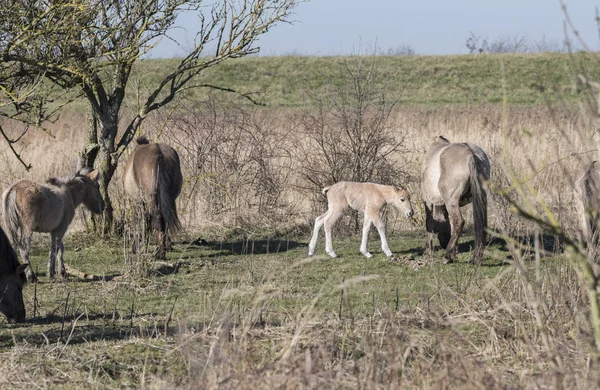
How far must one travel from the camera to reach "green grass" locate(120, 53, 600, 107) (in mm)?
44481

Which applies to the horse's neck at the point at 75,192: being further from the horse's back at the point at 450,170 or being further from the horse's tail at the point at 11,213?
the horse's back at the point at 450,170

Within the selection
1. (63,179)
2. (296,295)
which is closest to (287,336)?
(296,295)

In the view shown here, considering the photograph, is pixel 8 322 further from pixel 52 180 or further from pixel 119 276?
pixel 52 180

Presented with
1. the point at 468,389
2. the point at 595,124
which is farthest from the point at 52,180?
the point at 595,124

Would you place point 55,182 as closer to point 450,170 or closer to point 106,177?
point 106,177

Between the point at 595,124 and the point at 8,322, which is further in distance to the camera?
the point at 8,322

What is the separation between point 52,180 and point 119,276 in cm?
186

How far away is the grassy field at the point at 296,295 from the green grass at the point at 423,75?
18722 millimetres

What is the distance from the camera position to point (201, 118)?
1791 centimetres

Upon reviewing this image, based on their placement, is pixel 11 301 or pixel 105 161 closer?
pixel 11 301

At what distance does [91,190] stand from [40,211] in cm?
176

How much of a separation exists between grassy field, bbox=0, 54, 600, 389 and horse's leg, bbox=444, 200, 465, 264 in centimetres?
24

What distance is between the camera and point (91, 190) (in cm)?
1355

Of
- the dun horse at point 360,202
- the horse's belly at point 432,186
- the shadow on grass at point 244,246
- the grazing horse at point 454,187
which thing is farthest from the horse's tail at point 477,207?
the shadow on grass at point 244,246
